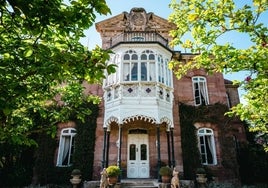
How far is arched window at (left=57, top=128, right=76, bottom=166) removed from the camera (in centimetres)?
1472

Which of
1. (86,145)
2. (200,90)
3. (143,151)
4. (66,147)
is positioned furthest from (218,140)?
(66,147)

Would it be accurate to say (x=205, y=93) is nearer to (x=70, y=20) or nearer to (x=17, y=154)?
(x=17, y=154)

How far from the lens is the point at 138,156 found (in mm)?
14320

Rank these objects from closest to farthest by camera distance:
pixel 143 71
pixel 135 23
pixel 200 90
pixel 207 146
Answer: pixel 143 71 → pixel 207 146 → pixel 200 90 → pixel 135 23

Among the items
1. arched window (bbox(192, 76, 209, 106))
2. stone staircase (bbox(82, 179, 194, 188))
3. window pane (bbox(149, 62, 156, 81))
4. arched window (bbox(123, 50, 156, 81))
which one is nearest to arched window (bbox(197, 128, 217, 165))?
arched window (bbox(192, 76, 209, 106))

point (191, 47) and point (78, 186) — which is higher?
point (191, 47)

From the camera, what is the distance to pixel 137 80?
14.1 m

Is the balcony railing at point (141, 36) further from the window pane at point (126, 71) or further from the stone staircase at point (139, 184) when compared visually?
the stone staircase at point (139, 184)

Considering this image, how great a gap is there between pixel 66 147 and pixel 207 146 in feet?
32.4

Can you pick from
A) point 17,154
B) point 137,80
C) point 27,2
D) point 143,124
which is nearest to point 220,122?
point 143,124

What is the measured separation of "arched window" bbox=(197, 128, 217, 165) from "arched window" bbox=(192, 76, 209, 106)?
2292 millimetres

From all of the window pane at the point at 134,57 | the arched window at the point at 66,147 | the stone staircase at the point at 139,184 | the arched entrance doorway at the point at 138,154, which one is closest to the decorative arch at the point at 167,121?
the arched entrance doorway at the point at 138,154

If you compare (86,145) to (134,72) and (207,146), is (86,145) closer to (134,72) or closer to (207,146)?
(134,72)

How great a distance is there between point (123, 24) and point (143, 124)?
880cm
